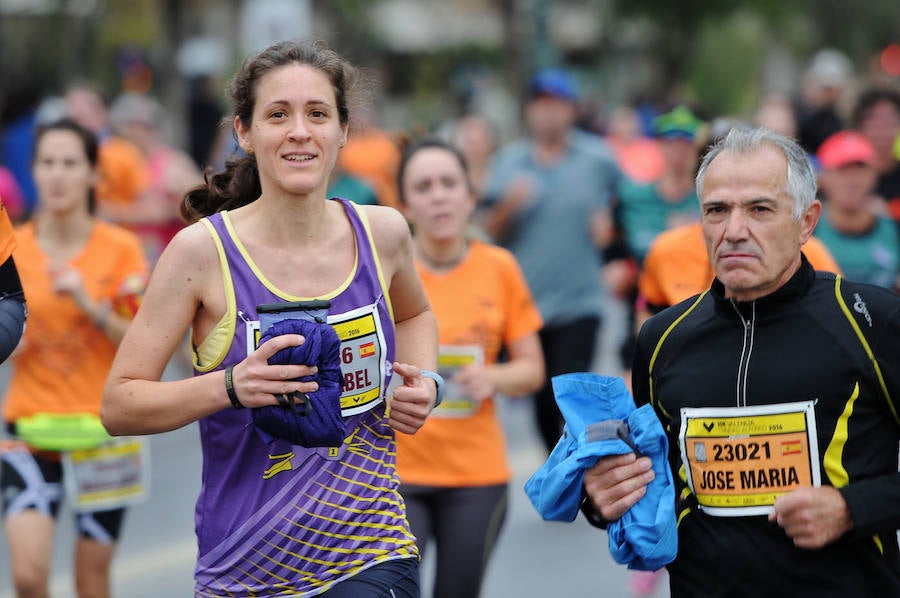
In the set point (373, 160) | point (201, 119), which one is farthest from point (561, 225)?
point (201, 119)

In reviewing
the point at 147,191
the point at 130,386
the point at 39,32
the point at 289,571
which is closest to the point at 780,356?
the point at 289,571

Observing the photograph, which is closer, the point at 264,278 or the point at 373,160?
the point at 264,278

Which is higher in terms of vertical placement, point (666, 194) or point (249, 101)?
point (666, 194)

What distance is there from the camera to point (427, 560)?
26.4 ft

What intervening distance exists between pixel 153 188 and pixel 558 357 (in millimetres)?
5051

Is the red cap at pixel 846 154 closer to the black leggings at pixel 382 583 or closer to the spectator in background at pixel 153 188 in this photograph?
the black leggings at pixel 382 583

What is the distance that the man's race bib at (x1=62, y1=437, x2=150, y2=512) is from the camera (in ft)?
19.7

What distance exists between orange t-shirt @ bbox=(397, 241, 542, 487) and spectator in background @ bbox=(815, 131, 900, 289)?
2329mm

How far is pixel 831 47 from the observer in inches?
1548

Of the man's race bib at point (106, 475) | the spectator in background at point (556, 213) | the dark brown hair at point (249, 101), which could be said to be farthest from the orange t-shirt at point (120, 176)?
the dark brown hair at point (249, 101)

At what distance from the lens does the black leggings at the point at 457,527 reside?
5.39m

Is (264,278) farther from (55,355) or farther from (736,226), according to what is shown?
(55,355)

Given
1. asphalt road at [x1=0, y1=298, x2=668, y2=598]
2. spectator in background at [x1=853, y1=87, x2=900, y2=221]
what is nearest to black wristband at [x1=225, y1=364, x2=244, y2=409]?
asphalt road at [x1=0, y1=298, x2=668, y2=598]

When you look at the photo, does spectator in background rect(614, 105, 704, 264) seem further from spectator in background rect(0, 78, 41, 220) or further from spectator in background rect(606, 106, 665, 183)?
spectator in background rect(0, 78, 41, 220)
